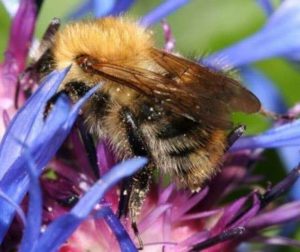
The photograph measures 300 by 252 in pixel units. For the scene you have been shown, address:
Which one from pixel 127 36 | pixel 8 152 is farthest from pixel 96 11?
pixel 8 152

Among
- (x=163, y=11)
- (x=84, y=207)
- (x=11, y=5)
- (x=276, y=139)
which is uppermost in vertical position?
(x=11, y=5)

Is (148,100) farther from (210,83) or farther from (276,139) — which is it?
(276,139)

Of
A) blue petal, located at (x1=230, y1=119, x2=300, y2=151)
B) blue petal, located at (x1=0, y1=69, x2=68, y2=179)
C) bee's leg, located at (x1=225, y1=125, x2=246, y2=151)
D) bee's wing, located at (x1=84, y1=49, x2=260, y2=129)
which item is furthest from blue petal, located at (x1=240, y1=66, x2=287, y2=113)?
blue petal, located at (x1=0, y1=69, x2=68, y2=179)

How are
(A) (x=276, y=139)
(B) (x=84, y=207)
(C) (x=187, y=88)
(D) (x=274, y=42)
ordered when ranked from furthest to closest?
(D) (x=274, y=42)
(A) (x=276, y=139)
(C) (x=187, y=88)
(B) (x=84, y=207)

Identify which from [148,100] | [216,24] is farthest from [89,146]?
[216,24]

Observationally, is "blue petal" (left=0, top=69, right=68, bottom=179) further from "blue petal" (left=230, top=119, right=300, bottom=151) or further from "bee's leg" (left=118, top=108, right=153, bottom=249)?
"blue petal" (left=230, top=119, right=300, bottom=151)

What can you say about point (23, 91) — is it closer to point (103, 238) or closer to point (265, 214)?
point (103, 238)

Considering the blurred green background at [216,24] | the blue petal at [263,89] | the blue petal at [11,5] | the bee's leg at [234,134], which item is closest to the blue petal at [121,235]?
the bee's leg at [234,134]
